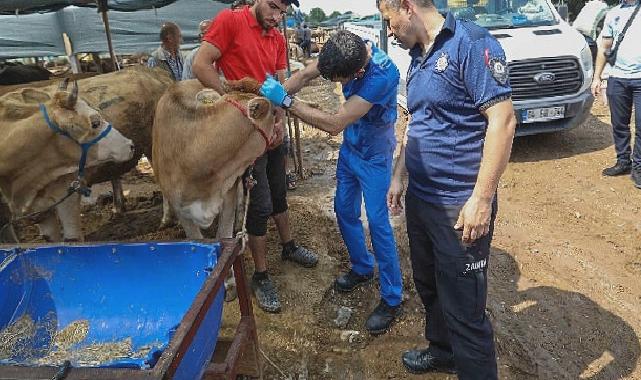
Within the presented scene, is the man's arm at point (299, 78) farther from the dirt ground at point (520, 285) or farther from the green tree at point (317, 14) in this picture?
the green tree at point (317, 14)

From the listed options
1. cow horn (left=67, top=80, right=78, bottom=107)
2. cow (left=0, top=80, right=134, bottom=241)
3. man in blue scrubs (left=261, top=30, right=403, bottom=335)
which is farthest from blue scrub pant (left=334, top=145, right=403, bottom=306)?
cow horn (left=67, top=80, right=78, bottom=107)

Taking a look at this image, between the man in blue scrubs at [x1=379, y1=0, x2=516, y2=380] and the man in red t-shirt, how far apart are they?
4.24ft

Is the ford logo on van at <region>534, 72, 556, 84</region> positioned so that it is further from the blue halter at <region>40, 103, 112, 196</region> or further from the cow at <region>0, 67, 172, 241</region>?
the blue halter at <region>40, 103, 112, 196</region>

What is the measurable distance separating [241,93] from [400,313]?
1.86 m

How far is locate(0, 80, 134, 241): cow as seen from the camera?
3.30m

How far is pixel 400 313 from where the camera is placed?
11.8 feet

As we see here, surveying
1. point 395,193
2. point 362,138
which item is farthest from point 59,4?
point 395,193

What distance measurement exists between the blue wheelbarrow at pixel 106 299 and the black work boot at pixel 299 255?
1544mm

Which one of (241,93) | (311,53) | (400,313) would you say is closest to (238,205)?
(241,93)

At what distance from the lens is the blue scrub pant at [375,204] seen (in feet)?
11.0

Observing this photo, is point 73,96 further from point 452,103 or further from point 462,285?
point 462,285

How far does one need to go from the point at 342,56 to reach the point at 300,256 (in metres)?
1.97

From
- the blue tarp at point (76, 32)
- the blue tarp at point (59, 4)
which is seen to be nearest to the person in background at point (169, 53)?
the blue tarp at point (59, 4)

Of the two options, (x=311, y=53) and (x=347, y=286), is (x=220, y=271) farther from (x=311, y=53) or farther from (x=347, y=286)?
(x=311, y=53)
